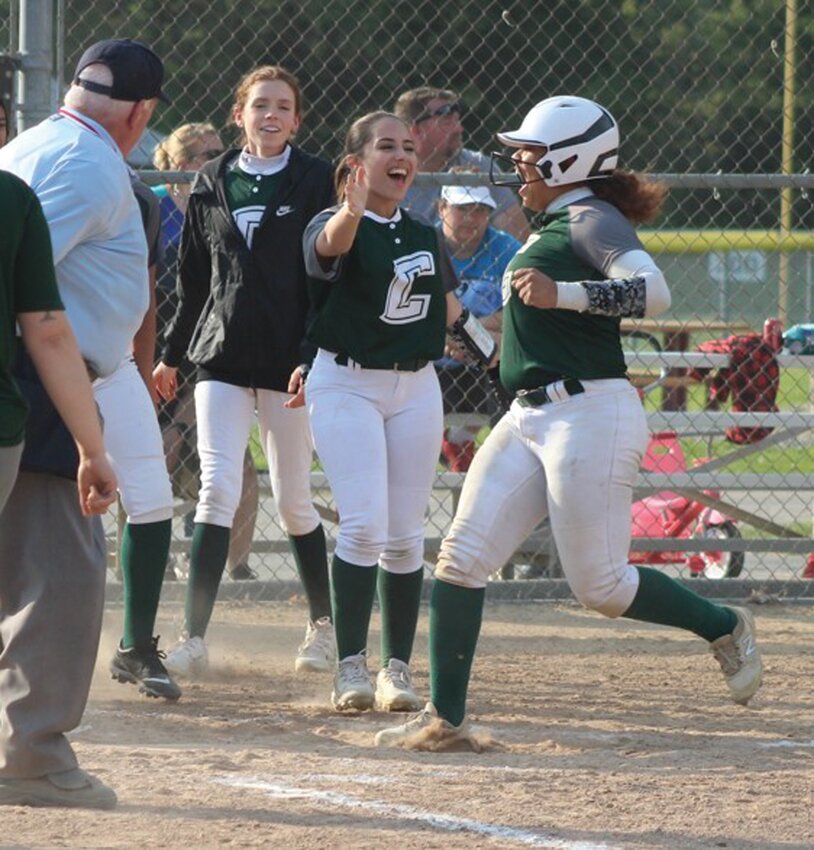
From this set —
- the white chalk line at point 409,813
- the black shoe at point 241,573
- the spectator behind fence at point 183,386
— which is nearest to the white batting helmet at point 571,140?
the white chalk line at point 409,813

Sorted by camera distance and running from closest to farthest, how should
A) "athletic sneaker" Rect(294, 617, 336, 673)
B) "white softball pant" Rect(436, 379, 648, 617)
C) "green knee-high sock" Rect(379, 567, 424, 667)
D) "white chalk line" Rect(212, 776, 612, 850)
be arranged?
"white chalk line" Rect(212, 776, 612, 850)
"white softball pant" Rect(436, 379, 648, 617)
"green knee-high sock" Rect(379, 567, 424, 667)
"athletic sneaker" Rect(294, 617, 336, 673)

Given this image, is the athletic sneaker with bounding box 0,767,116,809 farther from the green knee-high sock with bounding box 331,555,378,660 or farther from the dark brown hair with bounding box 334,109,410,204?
the dark brown hair with bounding box 334,109,410,204

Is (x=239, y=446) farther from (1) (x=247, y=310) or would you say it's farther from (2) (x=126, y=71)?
(2) (x=126, y=71)

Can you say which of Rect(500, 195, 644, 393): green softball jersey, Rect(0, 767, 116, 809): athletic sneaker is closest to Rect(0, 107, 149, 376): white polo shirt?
Rect(0, 767, 116, 809): athletic sneaker

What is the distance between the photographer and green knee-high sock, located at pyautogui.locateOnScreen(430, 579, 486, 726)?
16.5ft

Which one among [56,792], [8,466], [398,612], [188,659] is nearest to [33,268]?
[8,466]

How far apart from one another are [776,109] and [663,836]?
2086 cm

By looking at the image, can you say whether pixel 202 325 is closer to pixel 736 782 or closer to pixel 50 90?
pixel 50 90

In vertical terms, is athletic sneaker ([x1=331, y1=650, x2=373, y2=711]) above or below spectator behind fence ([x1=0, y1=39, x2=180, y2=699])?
below

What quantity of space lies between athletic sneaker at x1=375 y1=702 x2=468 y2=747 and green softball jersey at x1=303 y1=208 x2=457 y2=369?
112 cm

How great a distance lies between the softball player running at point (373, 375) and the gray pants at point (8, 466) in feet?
5.73

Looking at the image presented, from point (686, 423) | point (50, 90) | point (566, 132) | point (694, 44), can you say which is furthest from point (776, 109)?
point (566, 132)

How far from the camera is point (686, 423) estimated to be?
8.53 metres

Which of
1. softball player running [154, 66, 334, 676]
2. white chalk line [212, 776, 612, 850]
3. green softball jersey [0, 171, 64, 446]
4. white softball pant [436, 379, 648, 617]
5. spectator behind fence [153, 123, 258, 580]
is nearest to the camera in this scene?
green softball jersey [0, 171, 64, 446]
